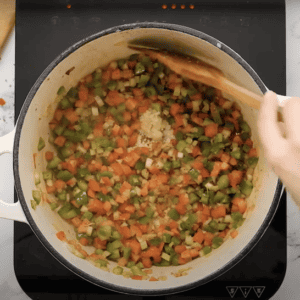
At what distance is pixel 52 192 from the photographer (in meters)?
1.25

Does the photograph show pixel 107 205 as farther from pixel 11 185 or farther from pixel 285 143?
pixel 285 143

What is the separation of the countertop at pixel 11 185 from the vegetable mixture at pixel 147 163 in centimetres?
17

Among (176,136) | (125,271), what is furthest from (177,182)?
(125,271)

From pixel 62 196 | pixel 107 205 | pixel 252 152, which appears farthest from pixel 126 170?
pixel 252 152

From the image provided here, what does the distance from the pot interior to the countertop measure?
0.17 metres

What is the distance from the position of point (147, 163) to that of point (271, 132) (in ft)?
1.82

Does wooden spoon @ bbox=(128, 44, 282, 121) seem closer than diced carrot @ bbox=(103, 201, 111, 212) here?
Yes

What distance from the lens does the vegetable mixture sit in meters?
1.24

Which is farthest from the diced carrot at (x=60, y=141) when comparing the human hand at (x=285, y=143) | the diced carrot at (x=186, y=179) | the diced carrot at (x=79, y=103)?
the human hand at (x=285, y=143)

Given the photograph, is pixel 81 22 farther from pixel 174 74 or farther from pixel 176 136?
pixel 176 136

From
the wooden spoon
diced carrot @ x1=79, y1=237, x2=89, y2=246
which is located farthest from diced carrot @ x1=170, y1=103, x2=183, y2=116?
diced carrot @ x1=79, y1=237, x2=89, y2=246

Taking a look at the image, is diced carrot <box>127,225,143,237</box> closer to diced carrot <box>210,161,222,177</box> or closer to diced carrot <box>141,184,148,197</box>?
diced carrot <box>141,184,148,197</box>

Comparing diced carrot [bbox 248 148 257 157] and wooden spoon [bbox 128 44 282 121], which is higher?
wooden spoon [bbox 128 44 282 121]

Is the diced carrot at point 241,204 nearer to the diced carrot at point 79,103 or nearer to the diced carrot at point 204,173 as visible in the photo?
the diced carrot at point 204,173
